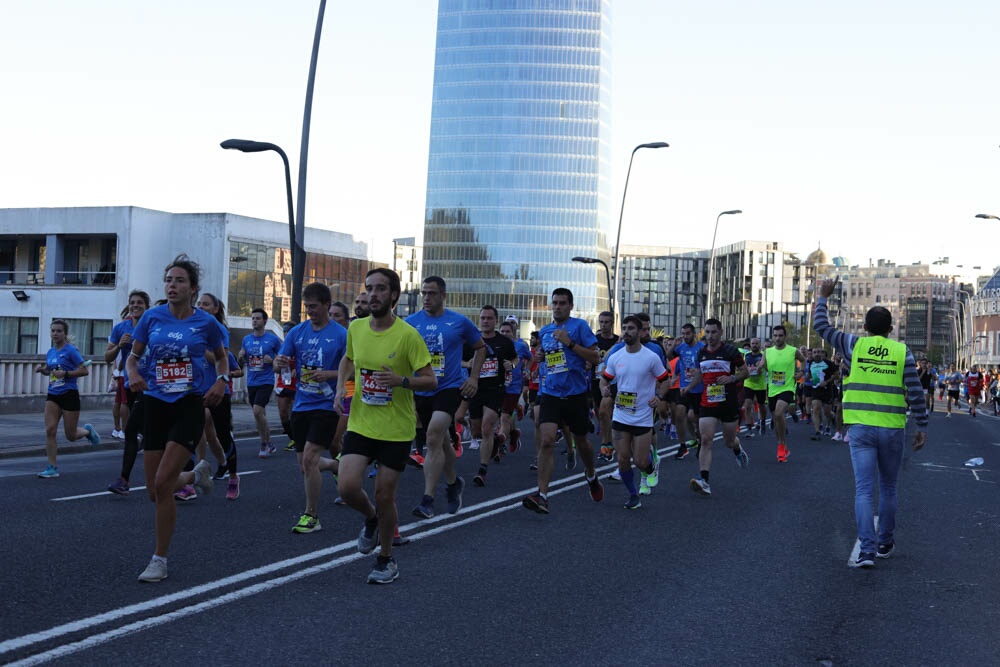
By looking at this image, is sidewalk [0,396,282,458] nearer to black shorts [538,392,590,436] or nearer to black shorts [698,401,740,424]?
black shorts [538,392,590,436]

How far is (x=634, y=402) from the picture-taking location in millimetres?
11398

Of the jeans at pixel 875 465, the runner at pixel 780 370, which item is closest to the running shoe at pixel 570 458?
the runner at pixel 780 370


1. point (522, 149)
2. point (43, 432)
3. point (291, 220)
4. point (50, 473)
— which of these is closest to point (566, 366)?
point (50, 473)

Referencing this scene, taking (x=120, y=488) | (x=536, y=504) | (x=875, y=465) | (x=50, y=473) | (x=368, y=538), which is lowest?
(x=50, y=473)

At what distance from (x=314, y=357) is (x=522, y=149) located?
494 ft

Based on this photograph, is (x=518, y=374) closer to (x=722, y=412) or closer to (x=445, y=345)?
(x=722, y=412)

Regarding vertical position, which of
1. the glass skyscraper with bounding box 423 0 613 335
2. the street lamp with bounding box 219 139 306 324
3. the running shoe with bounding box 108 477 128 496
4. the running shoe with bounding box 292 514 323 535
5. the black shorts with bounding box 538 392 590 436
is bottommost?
the running shoe with bounding box 108 477 128 496

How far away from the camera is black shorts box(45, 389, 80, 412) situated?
505 inches

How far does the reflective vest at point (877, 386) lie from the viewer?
343 inches

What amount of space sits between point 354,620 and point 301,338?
14.0ft

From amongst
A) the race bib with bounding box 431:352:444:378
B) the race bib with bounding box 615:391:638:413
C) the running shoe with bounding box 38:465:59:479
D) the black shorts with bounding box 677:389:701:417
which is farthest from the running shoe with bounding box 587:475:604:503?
the black shorts with bounding box 677:389:701:417

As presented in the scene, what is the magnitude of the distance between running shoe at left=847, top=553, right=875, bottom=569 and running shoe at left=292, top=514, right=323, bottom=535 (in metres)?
3.87

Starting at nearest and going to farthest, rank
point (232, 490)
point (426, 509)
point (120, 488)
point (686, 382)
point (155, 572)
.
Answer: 1. point (155, 572)
2. point (426, 509)
3. point (232, 490)
4. point (120, 488)
5. point (686, 382)

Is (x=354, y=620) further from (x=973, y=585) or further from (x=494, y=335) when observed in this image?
(x=494, y=335)
